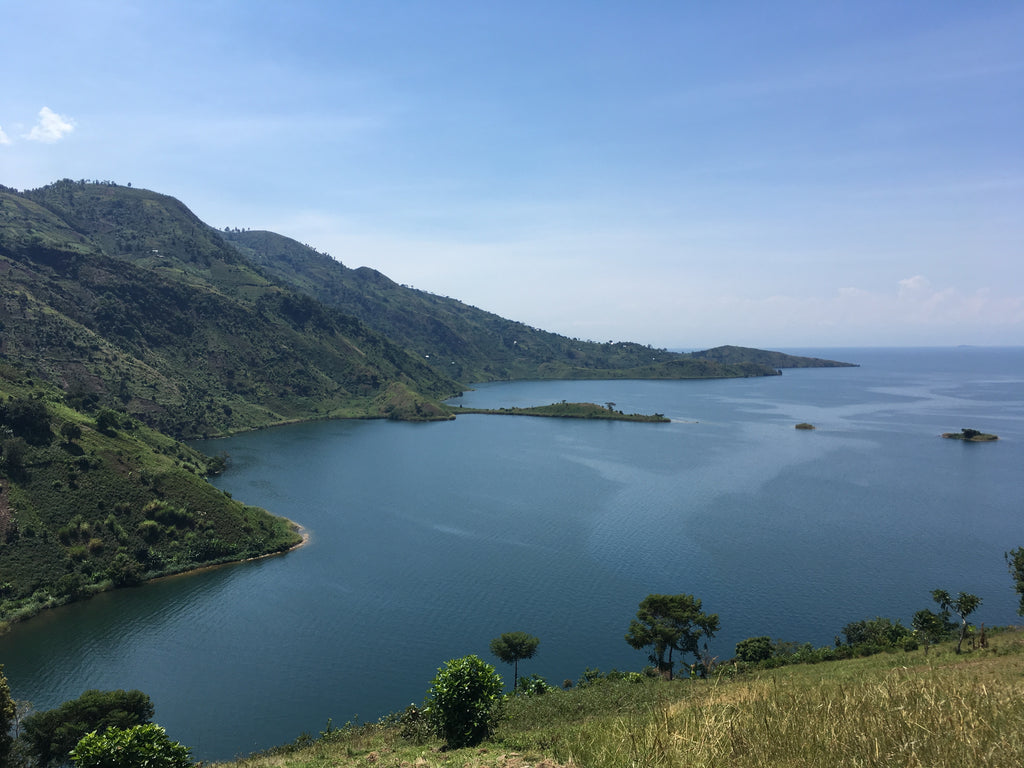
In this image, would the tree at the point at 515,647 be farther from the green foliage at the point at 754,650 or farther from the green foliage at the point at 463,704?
the green foliage at the point at 463,704

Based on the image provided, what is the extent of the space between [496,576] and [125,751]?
51.5m

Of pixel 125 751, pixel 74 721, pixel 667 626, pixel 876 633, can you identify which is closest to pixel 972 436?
pixel 876 633

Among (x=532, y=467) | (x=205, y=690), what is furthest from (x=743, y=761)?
(x=532, y=467)

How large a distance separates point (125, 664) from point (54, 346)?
493 ft

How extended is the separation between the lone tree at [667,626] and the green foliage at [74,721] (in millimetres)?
40796

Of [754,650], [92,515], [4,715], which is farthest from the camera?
[92,515]

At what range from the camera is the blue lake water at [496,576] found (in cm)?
5184

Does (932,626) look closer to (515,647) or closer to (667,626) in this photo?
(667,626)

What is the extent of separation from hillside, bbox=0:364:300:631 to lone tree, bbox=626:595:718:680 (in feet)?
189

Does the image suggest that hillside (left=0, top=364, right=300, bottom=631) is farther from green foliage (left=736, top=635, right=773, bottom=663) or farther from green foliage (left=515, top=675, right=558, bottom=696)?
green foliage (left=736, top=635, right=773, bottom=663)

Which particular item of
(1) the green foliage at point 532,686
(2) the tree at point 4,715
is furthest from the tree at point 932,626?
(2) the tree at point 4,715

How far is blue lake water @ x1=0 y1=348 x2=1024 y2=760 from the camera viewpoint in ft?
170

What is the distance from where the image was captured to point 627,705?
33156mm

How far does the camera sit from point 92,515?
7669cm
